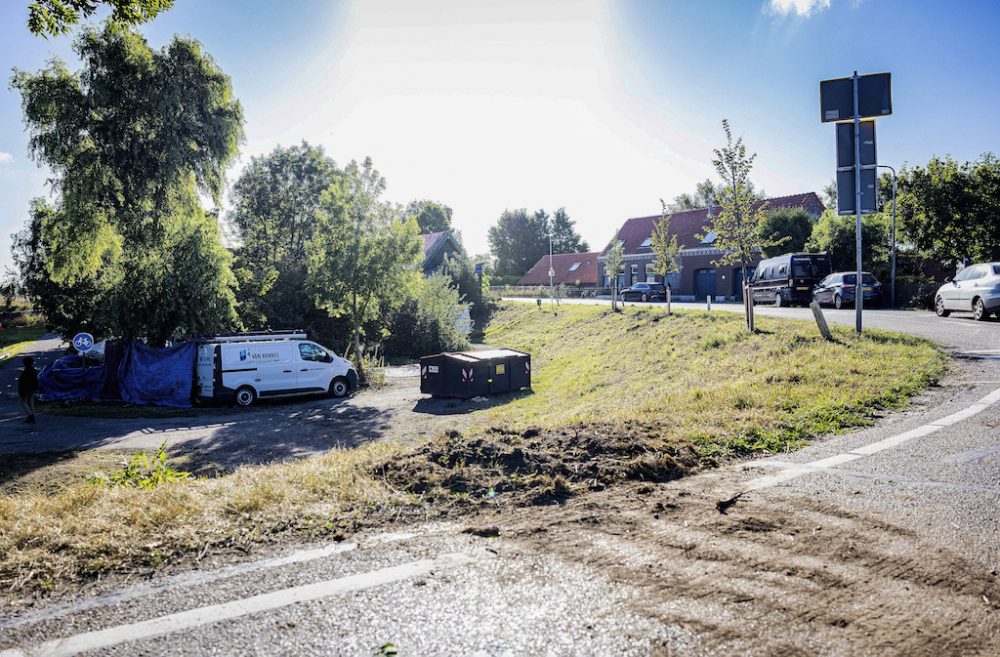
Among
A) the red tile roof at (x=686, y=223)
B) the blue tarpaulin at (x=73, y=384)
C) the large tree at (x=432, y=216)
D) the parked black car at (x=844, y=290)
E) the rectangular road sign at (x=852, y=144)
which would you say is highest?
the large tree at (x=432, y=216)

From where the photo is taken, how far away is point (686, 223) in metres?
51.3

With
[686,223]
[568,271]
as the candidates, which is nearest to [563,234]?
[568,271]

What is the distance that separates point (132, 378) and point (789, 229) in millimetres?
36284

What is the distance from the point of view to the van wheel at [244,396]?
1727 centimetres

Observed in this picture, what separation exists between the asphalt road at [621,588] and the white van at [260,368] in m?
14.7

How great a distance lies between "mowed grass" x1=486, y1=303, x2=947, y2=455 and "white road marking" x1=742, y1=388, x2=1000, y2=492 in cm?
62

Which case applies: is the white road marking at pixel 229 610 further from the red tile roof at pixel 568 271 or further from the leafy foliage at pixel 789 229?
the red tile roof at pixel 568 271

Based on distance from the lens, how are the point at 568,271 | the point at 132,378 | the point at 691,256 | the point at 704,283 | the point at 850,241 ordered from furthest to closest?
the point at 568,271
the point at 691,256
the point at 704,283
the point at 850,241
the point at 132,378

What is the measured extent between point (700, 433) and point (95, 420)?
15.5 meters

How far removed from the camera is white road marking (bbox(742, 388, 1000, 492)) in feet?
16.7

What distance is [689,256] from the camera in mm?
46875

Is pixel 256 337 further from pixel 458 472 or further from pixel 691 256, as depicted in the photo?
pixel 691 256

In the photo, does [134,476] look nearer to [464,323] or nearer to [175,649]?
[175,649]

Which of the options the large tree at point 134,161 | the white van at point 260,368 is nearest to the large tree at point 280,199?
the large tree at point 134,161
